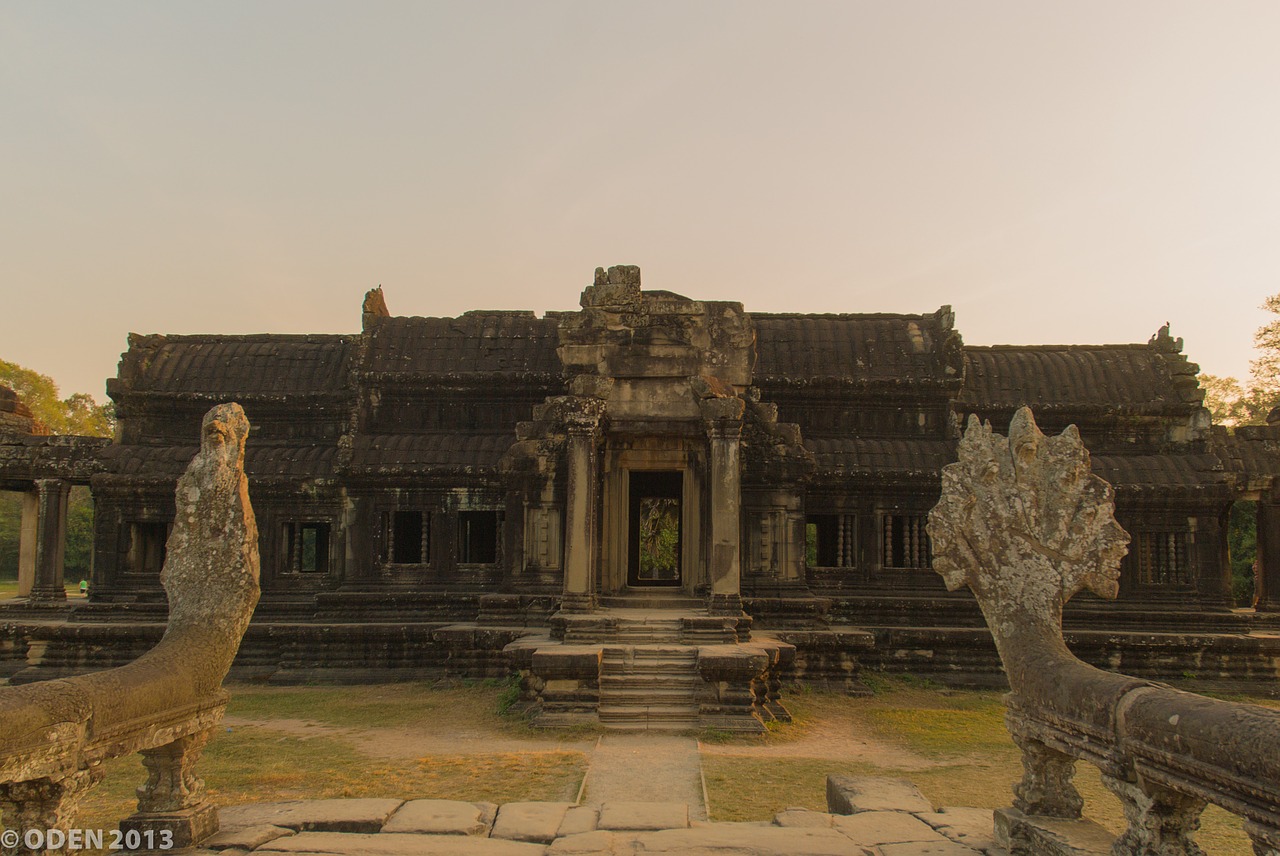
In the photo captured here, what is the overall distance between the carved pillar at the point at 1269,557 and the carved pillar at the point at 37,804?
62.0ft

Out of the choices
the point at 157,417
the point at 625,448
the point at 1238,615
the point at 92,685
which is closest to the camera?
the point at 92,685

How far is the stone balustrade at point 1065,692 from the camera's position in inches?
165

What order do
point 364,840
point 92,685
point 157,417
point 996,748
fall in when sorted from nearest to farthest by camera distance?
1. point 92,685
2. point 364,840
3. point 996,748
4. point 157,417

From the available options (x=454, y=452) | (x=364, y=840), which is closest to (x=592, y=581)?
(x=454, y=452)

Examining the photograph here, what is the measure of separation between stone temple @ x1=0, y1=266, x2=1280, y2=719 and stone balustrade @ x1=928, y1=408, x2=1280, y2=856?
6178 mm

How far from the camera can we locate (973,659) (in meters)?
15.6

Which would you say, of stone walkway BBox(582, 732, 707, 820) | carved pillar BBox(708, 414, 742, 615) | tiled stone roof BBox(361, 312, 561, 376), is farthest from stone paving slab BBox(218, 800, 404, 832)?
tiled stone roof BBox(361, 312, 561, 376)

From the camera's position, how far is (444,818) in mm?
6836

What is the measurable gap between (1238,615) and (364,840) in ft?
51.9

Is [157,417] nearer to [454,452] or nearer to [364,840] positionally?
[454,452]

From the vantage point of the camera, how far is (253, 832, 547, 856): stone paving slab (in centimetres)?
598

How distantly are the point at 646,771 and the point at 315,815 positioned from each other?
10.9 feet

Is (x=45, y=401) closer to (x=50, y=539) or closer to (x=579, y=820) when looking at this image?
(x=50, y=539)

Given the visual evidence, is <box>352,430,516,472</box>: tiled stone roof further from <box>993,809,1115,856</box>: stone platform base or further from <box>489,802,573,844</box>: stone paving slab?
<box>993,809,1115,856</box>: stone platform base
